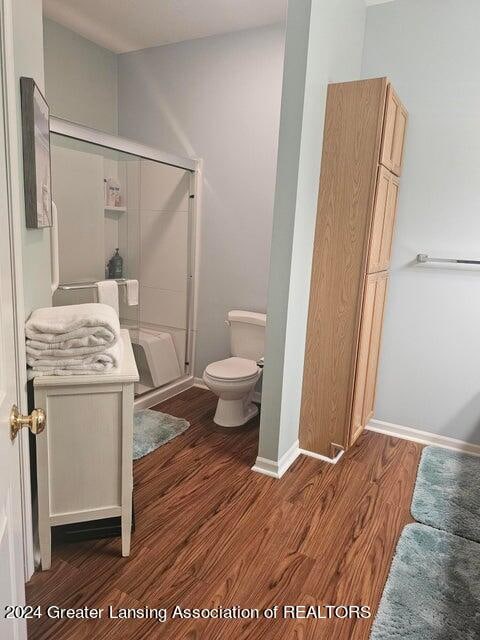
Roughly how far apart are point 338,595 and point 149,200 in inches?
110

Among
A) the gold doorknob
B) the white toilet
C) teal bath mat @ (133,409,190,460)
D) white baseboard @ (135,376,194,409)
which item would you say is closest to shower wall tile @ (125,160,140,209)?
the white toilet

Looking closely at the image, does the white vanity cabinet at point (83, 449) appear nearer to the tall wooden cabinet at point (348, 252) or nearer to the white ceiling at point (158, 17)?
the tall wooden cabinet at point (348, 252)

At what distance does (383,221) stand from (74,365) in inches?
73.4

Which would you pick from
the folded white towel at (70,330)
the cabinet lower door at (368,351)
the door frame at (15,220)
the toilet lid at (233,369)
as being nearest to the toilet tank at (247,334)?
the toilet lid at (233,369)

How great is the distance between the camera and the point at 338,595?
1.69 metres

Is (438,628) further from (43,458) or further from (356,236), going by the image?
(356,236)

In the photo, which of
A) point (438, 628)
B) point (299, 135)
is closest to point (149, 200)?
point (299, 135)

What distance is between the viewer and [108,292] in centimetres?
293

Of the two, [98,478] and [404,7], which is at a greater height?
[404,7]

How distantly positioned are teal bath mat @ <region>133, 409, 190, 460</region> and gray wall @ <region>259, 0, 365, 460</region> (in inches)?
26.0

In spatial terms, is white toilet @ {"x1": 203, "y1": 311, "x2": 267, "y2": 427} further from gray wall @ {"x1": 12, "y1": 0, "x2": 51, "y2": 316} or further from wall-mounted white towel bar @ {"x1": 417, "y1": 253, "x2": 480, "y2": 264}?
gray wall @ {"x1": 12, "y1": 0, "x2": 51, "y2": 316}

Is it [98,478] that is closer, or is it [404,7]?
[98,478]

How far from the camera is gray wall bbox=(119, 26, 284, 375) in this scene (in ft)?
10.6

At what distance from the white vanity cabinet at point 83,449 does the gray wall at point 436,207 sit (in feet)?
6.44
